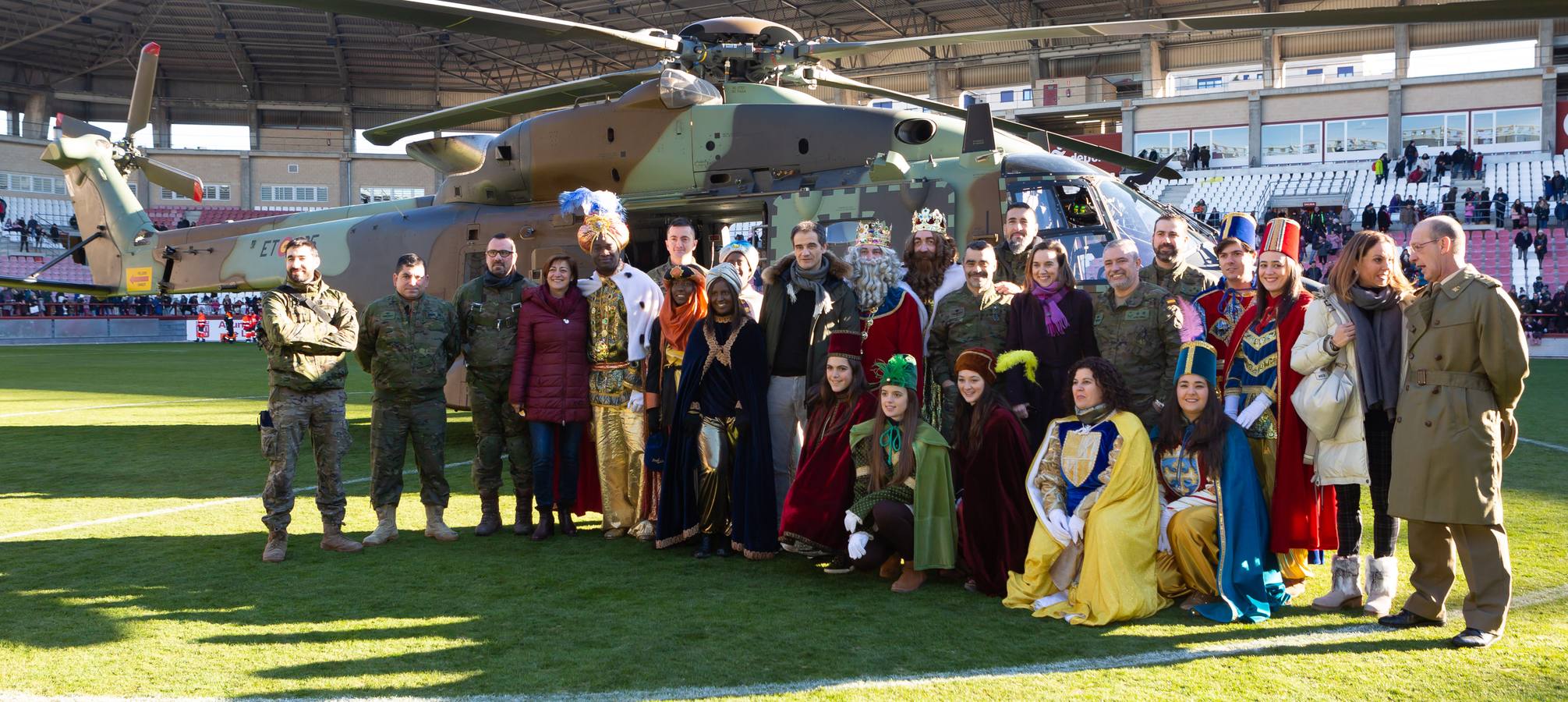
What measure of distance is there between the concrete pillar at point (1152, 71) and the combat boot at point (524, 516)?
40640mm

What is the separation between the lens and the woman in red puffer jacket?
6.43 m

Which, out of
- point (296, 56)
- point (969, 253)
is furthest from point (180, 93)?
point (969, 253)

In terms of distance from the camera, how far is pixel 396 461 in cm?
636

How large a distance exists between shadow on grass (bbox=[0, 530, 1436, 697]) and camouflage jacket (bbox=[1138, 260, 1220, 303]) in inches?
79.9

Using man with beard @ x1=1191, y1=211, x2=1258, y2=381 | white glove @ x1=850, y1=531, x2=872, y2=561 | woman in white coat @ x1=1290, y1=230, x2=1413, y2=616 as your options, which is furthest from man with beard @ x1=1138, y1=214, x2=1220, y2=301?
white glove @ x1=850, y1=531, x2=872, y2=561

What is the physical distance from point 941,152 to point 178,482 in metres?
6.53

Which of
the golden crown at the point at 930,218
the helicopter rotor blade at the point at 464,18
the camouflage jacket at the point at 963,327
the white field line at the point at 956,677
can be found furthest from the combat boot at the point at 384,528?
the golden crown at the point at 930,218

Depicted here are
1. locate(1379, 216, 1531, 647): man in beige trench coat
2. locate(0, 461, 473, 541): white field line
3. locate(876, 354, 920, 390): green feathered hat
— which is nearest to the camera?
locate(1379, 216, 1531, 647): man in beige trench coat

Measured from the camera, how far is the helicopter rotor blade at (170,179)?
48.8 ft

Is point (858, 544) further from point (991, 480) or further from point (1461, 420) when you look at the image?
point (1461, 420)

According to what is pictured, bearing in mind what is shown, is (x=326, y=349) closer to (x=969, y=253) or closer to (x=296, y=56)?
(x=969, y=253)

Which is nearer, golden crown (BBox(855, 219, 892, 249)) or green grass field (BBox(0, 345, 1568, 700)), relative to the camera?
green grass field (BBox(0, 345, 1568, 700))

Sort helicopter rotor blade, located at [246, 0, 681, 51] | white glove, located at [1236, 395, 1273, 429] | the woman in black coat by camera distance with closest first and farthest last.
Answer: white glove, located at [1236, 395, 1273, 429] < the woman in black coat < helicopter rotor blade, located at [246, 0, 681, 51]

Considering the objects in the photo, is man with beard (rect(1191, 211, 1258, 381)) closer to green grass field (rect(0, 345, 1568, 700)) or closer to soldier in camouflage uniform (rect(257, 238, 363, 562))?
green grass field (rect(0, 345, 1568, 700))
